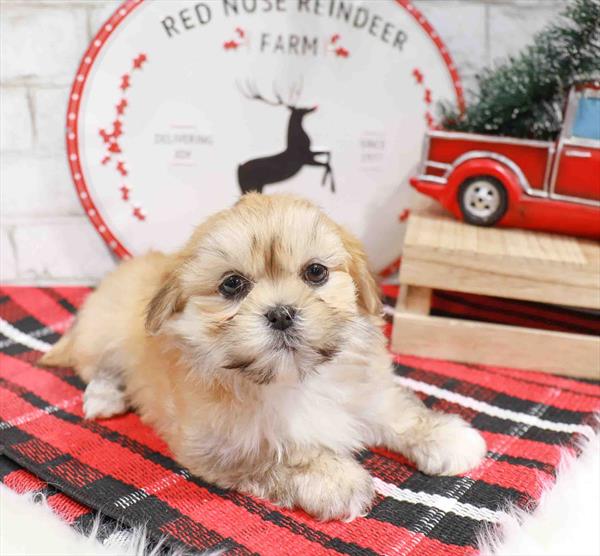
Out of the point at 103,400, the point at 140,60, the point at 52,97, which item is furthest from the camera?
the point at 52,97

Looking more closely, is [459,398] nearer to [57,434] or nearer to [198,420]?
[198,420]

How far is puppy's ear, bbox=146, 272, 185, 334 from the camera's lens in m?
1.48

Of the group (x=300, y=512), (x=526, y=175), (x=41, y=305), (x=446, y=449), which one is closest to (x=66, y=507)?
(x=300, y=512)

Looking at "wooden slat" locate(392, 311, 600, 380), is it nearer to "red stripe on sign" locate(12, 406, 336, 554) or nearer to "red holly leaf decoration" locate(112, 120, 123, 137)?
"red stripe on sign" locate(12, 406, 336, 554)

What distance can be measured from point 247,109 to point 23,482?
1442 millimetres

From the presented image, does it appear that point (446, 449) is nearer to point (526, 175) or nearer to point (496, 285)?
point (496, 285)

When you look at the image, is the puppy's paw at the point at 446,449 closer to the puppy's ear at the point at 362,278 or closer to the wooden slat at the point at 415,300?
the puppy's ear at the point at 362,278

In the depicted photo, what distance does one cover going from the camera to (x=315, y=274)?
1.43 meters

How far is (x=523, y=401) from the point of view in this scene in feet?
6.29

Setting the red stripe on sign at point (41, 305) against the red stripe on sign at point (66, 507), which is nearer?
the red stripe on sign at point (66, 507)

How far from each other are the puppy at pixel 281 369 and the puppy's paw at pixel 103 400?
129 mm

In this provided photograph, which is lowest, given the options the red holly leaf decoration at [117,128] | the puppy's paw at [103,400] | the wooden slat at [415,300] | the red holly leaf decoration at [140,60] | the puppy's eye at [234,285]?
the puppy's paw at [103,400]

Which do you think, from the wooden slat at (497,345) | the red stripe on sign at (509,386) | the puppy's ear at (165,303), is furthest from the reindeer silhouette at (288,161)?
the puppy's ear at (165,303)

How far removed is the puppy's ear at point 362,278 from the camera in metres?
1.54
